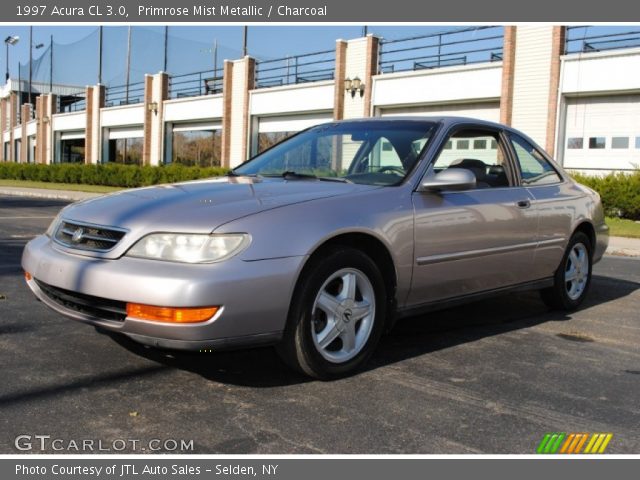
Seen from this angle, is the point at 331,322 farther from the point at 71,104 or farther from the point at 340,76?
the point at 71,104

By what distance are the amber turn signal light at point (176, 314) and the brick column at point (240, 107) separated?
30039 mm

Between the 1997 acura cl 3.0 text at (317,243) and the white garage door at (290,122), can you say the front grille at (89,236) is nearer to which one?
the 1997 acura cl 3.0 text at (317,243)

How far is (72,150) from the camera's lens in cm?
5241

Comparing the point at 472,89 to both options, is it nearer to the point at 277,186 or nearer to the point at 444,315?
the point at 444,315

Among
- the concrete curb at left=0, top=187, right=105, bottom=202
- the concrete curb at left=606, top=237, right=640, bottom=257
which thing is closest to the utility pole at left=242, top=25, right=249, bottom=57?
the concrete curb at left=0, top=187, right=105, bottom=202

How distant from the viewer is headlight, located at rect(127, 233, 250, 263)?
3.40 m

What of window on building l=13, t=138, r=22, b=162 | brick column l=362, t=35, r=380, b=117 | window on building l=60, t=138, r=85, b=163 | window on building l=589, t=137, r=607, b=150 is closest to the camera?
window on building l=589, t=137, r=607, b=150

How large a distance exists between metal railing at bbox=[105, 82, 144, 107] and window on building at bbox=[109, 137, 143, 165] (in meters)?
2.37

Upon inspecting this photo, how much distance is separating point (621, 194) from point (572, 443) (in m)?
16.8

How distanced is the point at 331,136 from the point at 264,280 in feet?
6.69

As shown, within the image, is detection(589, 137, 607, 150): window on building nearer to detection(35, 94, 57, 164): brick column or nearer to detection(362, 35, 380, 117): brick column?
detection(362, 35, 380, 117): brick column

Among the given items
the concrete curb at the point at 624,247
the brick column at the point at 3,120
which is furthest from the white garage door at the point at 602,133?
the brick column at the point at 3,120

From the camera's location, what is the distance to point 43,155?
54219 millimetres
